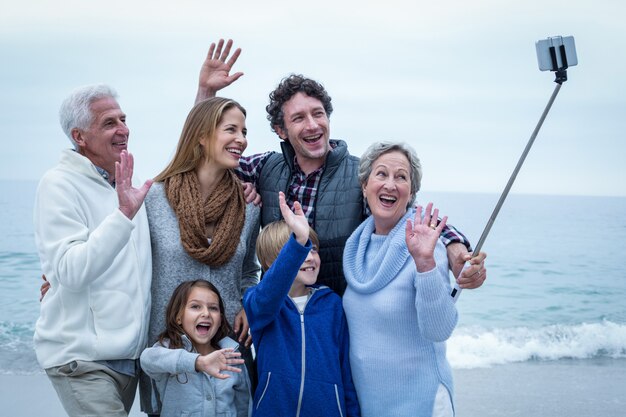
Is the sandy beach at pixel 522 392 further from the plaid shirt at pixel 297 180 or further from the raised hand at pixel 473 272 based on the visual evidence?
the raised hand at pixel 473 272

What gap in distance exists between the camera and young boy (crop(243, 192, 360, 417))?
9.31 ft

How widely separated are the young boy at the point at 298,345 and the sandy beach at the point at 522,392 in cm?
351

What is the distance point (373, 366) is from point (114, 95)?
1565 millimetres

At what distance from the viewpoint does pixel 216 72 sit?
391 cm

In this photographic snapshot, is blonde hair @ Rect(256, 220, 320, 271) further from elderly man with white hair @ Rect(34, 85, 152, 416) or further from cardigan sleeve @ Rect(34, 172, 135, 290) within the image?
cardigan sleeve @ Rect(34, 172, 135, 290)

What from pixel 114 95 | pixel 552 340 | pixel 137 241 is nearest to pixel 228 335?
pixel 137 241

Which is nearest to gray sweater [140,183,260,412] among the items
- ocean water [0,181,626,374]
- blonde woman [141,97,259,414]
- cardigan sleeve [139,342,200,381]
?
blonde woman [141,97,259,414]

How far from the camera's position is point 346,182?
3.40 meters

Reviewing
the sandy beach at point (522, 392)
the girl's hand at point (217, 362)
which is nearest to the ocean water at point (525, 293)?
the sandy beach at point (522, 392)

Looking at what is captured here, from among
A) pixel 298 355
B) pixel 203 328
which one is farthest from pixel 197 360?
pixel 298 355

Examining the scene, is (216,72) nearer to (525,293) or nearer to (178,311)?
(178,311)

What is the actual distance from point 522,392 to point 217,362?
4.97 meters

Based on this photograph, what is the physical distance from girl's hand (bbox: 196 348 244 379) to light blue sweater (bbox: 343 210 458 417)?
480 millimetres

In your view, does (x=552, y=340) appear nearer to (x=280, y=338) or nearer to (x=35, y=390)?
(x=35, y=390)
